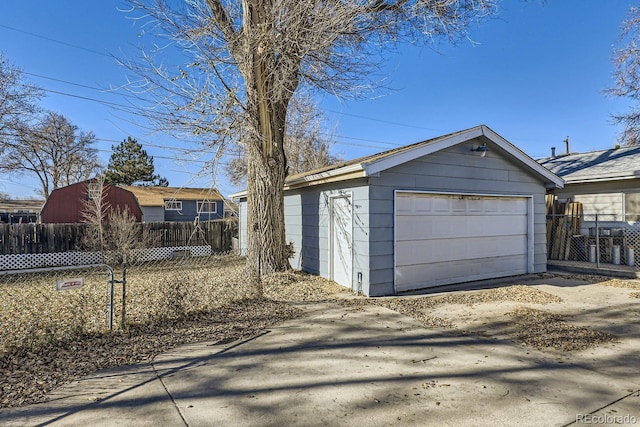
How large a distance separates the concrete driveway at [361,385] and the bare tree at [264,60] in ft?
8.46

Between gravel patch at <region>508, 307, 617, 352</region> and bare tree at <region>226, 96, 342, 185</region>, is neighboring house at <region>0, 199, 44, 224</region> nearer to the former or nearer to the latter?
bare tree at <region>226, 96, 342, 185</region>

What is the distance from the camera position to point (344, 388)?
10.0 ft

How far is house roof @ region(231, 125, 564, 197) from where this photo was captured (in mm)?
6391

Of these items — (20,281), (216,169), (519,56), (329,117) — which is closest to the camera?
(216,169)

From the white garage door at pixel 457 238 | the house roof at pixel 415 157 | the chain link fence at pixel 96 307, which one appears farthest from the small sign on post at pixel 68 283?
the white garage door at pixel 457 238

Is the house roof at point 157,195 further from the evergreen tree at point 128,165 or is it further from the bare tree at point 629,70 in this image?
the bare tree at point 629,70

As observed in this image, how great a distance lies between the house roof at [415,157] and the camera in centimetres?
639

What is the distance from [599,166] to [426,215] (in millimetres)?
7449

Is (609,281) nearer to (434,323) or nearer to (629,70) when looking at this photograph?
(434,323)

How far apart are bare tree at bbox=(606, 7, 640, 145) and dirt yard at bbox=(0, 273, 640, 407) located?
1044 cm

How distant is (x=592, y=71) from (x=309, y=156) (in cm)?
1484

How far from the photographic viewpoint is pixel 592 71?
14867mm

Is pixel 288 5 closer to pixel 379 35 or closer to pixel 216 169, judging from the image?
pixel 379 35

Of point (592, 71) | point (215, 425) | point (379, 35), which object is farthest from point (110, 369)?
point (592, 71)
